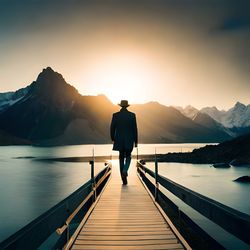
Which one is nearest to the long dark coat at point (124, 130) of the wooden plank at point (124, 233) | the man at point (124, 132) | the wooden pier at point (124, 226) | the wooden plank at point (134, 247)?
the man at point (124, 132)

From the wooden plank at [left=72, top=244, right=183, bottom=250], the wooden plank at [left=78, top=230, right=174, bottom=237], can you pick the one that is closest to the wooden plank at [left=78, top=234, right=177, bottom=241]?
the wooden plank at [left=78, top=230, right=174, bottom=237]

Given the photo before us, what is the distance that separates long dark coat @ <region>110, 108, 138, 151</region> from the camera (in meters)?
13.1

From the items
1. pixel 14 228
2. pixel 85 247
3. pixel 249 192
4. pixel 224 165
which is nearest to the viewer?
Result: pixel 85 247

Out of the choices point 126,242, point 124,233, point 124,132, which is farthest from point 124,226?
point 124,132

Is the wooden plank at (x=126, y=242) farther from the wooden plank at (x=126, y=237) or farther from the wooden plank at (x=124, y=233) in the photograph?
the wooden plank at (x=124, y=233)

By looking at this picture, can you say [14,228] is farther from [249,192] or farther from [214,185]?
[214,185]

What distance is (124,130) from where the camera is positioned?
13.2 metres

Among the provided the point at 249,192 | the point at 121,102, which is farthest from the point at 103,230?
the point at 249,192

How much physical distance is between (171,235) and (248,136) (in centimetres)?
7390

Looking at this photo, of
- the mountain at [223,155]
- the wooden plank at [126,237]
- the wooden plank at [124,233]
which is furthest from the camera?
the mountain at [223,155]

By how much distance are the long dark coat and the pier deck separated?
2973 mm

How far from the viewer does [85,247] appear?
550 cm

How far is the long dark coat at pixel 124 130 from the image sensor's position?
1312 centimetres

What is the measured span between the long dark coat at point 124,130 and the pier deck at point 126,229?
2973 mm
